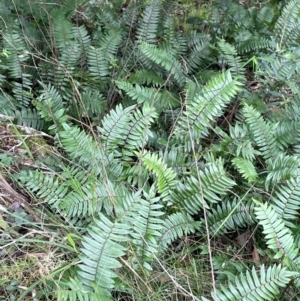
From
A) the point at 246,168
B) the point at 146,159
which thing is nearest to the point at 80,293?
the point at 146,159

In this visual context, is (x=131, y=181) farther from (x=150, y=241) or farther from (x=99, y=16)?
(x=99, y=16)

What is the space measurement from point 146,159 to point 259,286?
2.77ft

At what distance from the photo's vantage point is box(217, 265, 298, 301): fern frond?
6.12ft

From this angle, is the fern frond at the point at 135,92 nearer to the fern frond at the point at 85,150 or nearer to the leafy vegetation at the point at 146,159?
the leafy vegetation at the point at 146,159

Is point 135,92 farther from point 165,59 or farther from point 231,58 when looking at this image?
point 231,58

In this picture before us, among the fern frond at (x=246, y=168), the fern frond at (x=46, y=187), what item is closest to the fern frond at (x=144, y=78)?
the fern frond at (x=246, y=168)

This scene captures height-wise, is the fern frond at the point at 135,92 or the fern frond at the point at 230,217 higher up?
the fern frond at the point at 135,92

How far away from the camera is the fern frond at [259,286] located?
1.87 meters

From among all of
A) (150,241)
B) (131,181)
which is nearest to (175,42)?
(131,181)

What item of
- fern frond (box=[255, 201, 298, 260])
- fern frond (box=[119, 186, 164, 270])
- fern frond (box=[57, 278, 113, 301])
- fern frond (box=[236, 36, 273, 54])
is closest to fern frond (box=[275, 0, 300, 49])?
fern frond (box=[236, 36, 273, 54])

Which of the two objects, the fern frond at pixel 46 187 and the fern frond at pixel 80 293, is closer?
the fern frond at pixel 80 293

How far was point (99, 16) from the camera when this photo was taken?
345cm

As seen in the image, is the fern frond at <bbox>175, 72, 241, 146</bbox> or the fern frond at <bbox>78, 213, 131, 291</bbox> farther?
the fern frond at <bbox>175, 72, 241, 146</bbox>

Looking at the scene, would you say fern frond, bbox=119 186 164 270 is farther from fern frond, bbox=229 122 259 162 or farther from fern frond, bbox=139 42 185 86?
fern frond, bbox=139 42 185 86
